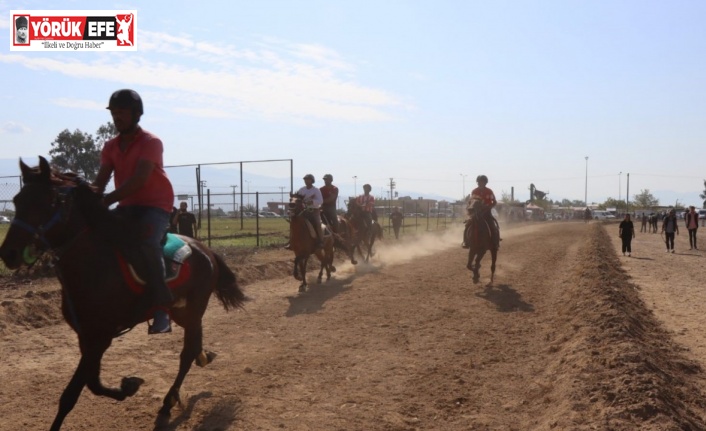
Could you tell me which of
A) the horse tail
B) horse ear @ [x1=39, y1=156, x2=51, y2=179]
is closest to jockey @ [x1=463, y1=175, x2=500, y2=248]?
the horse tail

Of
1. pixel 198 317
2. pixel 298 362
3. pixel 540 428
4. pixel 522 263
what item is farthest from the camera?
pixel 522 263

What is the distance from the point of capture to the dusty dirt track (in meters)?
6.10

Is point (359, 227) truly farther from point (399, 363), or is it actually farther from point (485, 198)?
point (399, 363)

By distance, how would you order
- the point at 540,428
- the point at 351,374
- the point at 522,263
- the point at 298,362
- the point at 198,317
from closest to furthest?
the point at 540,428, the point at 198,317, the point at 351,374, the point at 298,362, the point at 522,263

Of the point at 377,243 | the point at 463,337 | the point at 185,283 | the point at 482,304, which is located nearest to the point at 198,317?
the point at 185,283

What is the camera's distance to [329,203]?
18.0 meters

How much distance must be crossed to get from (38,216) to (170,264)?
143 centimetres

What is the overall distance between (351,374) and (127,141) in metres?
3.82

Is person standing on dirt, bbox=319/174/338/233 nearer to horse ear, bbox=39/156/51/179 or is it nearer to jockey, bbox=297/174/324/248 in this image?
jockey, bbox=297/174/324/248

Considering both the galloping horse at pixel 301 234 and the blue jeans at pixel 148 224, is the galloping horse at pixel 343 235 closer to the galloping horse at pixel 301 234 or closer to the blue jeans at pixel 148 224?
the galloping horse at pixel 301 234

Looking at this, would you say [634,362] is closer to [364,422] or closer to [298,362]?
[364,422]

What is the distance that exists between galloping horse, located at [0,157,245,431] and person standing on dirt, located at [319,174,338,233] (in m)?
12.1

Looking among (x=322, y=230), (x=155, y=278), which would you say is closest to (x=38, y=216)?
(x=155, y=278)

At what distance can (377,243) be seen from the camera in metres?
31.4
